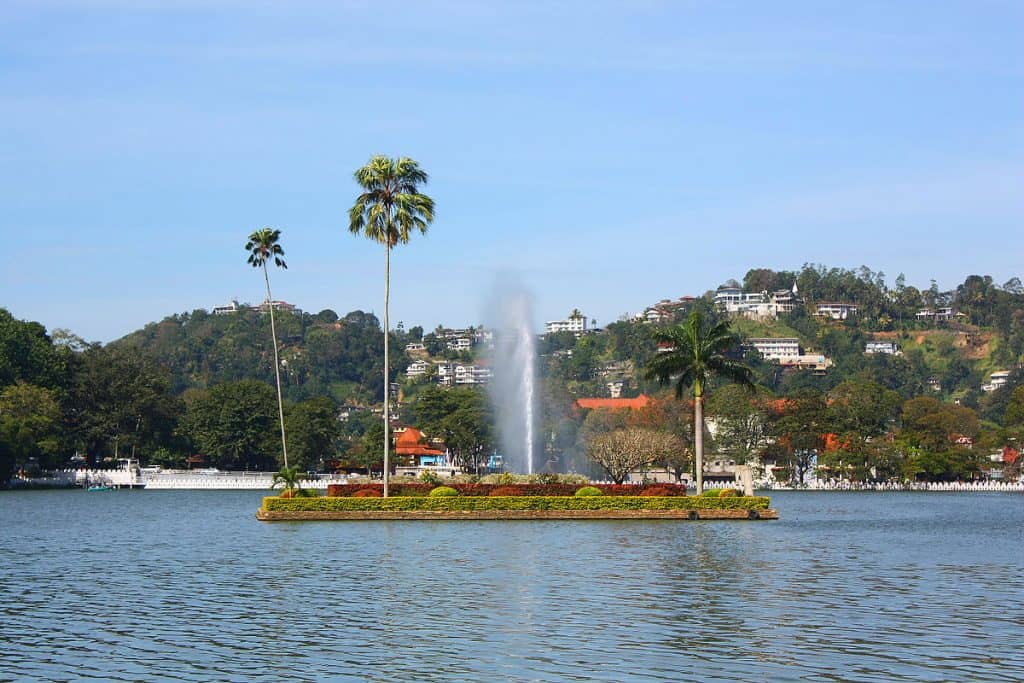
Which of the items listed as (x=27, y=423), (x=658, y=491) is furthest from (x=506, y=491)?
(x=27, y=423)

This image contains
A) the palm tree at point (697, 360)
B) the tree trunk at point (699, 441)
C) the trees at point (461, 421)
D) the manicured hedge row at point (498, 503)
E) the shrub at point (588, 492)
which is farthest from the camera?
the trees at point (461, 421)

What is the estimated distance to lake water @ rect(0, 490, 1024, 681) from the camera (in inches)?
1081

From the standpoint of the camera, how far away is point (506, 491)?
7556 cm

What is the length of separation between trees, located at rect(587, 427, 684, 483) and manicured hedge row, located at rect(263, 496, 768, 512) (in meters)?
31.1

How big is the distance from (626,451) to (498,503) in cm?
4077

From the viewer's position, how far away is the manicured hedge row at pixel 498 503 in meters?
71.6

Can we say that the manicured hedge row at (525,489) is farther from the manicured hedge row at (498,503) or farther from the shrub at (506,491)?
the manicured hedge row at (498,503)

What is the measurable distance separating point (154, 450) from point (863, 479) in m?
91.0

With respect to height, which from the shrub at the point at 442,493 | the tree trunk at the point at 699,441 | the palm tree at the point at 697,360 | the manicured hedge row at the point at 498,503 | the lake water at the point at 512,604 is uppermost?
the palm tree at the point at 697,360

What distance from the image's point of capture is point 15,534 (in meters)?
66.2

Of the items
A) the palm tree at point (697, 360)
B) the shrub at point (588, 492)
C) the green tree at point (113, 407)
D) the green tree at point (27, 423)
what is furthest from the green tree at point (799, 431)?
the green tree at point (27, 423)

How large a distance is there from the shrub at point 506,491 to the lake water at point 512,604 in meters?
8.13

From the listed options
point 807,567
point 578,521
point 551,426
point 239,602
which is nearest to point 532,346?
point 578,521

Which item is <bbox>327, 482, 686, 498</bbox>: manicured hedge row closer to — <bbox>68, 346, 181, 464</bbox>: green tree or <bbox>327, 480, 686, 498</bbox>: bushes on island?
<bbox>327, 480, 686, 498</bbox>: bushes on island
